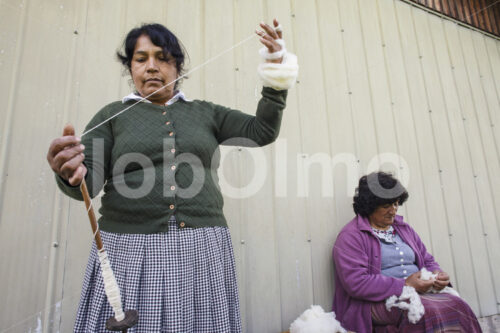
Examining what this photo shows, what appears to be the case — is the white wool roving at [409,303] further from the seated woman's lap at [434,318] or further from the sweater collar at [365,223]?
the sweater collar at [365,223]

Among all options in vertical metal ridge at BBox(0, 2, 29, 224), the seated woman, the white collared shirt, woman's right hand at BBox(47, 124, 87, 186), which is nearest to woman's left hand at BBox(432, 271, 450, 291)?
the seated woman

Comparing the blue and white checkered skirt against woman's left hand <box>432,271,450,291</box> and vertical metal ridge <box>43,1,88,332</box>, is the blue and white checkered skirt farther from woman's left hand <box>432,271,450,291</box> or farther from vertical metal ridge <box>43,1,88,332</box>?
woman's left hand <box>432,271,450,291</box>

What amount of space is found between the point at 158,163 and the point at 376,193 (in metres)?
1.12

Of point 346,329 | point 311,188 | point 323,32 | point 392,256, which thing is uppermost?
point 323,32

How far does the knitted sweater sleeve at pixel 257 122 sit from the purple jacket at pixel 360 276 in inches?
31.7

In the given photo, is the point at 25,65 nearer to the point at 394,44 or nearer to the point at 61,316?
the point at 61,316

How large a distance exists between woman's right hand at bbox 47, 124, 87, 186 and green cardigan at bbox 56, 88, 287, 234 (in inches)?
3.9

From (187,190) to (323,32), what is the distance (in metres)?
1.54

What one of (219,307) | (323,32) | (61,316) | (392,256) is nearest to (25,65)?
(61,316)

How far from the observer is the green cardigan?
2.42 ft

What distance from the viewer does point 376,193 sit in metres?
1.55

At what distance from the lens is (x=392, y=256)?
4.80ft

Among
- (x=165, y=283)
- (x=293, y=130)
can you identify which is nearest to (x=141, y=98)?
(x=165, y=283)

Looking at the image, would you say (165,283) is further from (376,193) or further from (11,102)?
(376,193)
